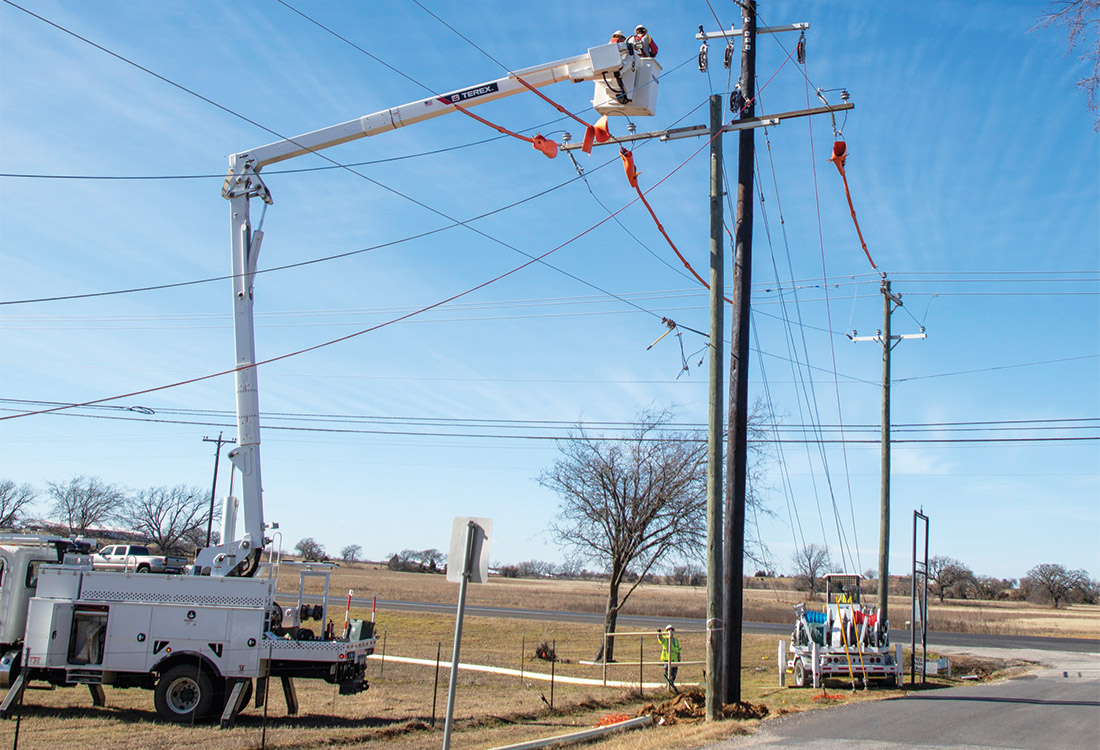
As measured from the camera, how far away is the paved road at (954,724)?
11.3 meters

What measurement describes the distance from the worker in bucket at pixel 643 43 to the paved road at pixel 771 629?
28.2 meters

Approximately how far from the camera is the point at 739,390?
1478 centimetres

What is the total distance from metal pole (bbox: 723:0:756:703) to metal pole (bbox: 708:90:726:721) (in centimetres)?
43

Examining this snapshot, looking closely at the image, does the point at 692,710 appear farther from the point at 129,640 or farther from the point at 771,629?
the point at 771,629

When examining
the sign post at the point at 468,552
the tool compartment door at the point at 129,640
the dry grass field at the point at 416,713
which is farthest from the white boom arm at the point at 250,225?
the sign post at the point at 468,552

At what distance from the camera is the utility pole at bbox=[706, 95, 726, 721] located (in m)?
13.4

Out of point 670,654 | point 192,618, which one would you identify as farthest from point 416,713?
point 670,654

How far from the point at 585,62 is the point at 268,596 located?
936 centimetres

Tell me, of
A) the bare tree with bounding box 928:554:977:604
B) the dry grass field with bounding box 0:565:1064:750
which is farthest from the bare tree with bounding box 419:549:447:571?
the dry grass field with bounding box 0:565:1064:750

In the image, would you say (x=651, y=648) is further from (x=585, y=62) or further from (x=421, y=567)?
(x=421, y=567)

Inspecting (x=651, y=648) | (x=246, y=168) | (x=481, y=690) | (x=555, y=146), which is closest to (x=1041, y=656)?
(x=651, y=648)

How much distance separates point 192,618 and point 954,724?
37.4 feet

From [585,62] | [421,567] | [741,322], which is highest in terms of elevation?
[585,62]

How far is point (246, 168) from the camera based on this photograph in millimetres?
15180
